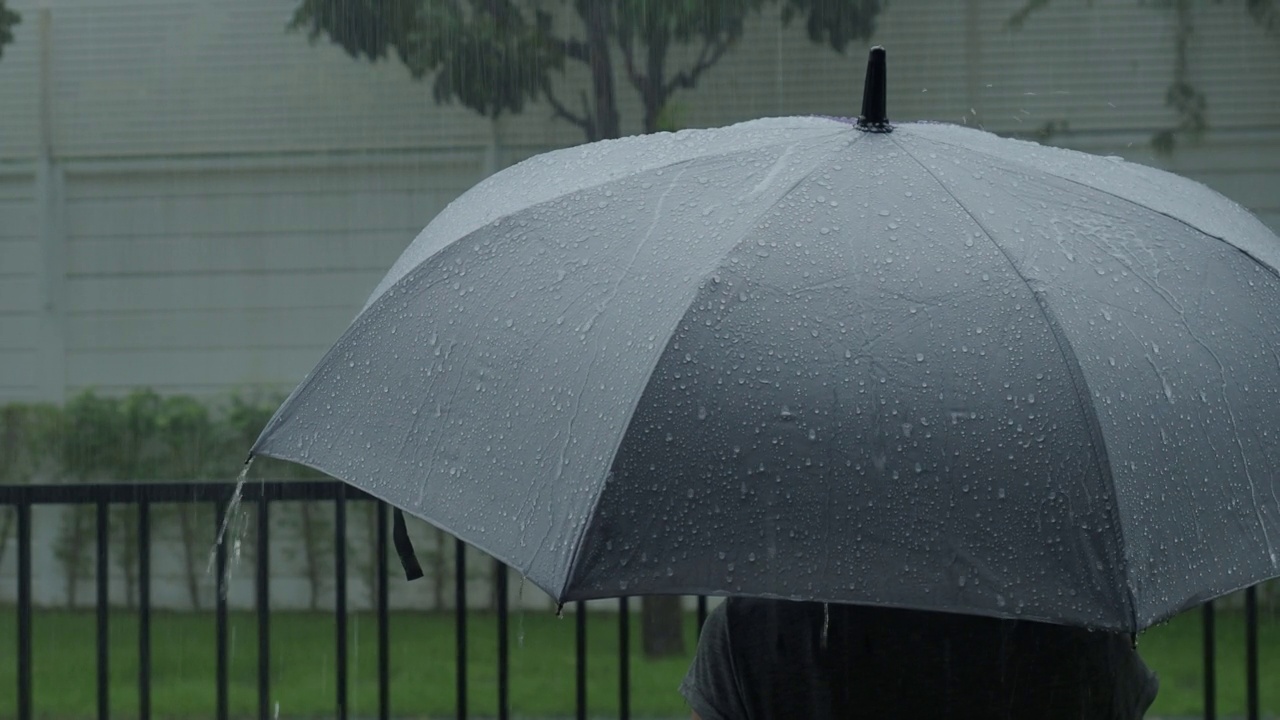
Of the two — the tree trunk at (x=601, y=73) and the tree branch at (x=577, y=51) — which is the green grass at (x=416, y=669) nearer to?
the tree trunk at (x=601, y=73)

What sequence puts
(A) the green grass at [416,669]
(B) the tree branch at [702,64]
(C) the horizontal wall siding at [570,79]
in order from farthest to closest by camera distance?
(C) the horizontal wall siding at [570,79] < (B) the tree branch at [702,64] < (A) the green grass at [416,669]

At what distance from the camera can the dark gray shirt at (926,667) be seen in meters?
1.94

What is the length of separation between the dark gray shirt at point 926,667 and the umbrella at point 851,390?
0.27m

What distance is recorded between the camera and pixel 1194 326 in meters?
1.93

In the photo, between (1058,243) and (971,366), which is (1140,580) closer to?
(971,366)

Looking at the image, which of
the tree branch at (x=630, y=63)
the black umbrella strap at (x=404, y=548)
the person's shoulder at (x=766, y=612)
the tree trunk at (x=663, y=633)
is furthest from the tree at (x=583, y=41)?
the person's shoulder at (x=766, y=612)

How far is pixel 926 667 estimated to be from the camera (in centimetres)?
195

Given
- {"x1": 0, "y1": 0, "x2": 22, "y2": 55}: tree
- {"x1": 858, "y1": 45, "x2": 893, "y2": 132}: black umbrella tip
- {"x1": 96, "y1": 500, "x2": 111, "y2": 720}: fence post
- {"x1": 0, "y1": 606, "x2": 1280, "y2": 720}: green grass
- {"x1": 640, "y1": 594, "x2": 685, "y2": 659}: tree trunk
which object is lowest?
{"x1": 0, "y1": 606, "x2": 1280, "y2": 720}: green grass

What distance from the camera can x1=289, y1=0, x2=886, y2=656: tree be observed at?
24.8ft

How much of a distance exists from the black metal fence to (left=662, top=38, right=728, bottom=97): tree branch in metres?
4.34

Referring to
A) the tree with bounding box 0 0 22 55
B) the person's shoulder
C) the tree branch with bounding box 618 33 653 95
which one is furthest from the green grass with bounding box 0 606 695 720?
the person's shoulder

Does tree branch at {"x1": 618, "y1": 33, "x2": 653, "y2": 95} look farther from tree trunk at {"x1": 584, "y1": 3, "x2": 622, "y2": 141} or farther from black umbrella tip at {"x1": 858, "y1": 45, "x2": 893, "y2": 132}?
black umbrella tip at {"x1": 858, "y1": 45, "x2": 893, "y2": 132}

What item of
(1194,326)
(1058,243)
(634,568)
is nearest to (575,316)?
(634,568)

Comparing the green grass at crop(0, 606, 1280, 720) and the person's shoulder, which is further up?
the person's shoulder
